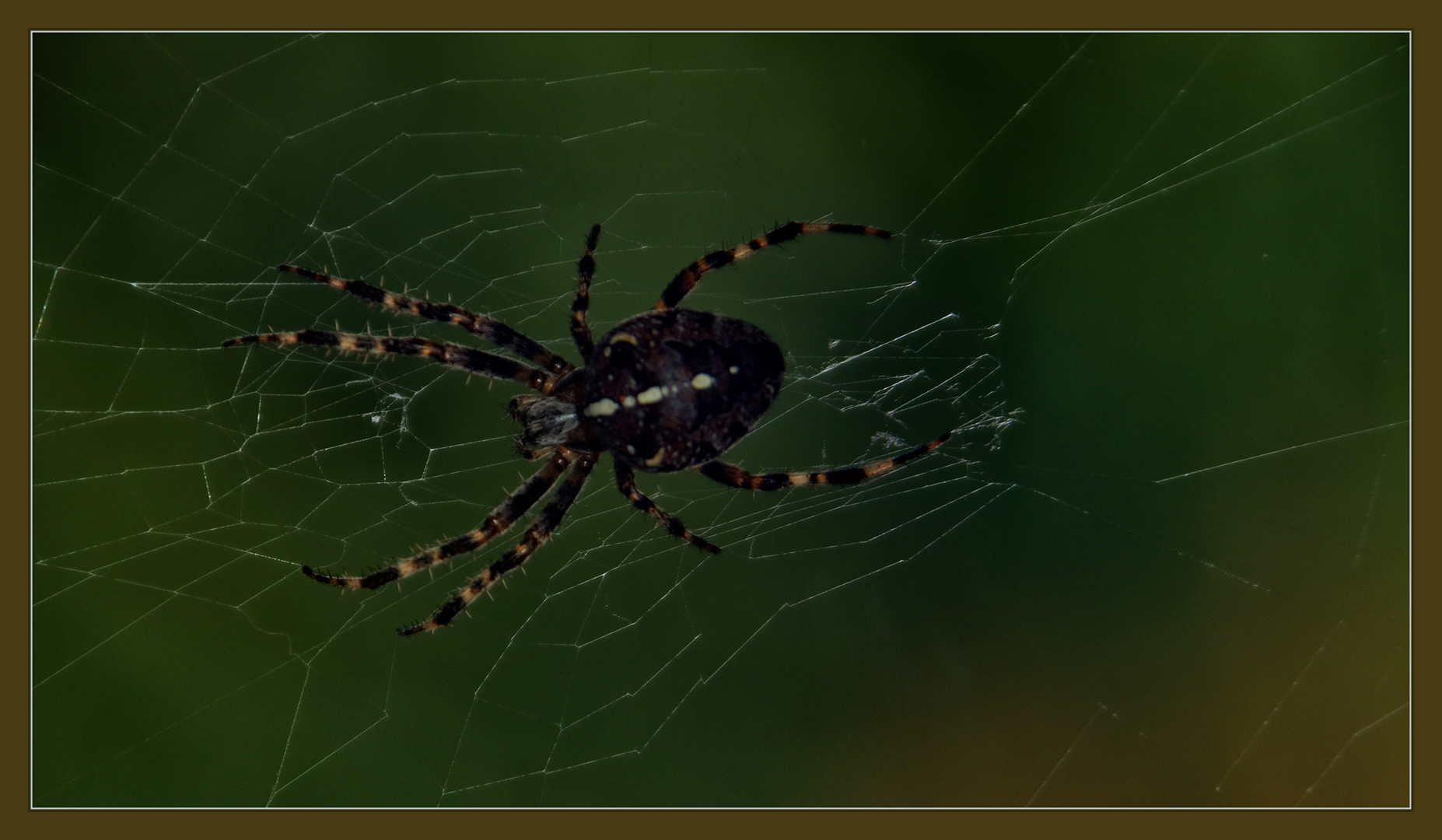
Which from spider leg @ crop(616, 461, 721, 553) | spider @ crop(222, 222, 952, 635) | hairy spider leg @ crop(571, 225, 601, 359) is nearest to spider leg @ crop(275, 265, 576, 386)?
spider @ crop(222, 222, 952, 635)

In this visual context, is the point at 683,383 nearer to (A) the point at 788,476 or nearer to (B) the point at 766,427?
(A) the point at 788,476

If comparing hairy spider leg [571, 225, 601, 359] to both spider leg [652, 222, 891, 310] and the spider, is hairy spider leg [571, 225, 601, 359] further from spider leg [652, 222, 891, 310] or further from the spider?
spider leg [652, 222, 891, 310]

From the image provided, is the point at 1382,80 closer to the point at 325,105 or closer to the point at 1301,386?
the point at 1301,386

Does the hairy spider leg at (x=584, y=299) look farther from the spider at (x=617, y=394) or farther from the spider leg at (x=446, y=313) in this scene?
the spider leg at (x=446, y=313)

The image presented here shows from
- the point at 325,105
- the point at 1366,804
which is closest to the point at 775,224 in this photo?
the point at 325,105

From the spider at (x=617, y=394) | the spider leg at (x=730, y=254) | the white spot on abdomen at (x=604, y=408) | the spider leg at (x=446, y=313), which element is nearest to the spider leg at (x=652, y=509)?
the spider at (x=617, y=394)

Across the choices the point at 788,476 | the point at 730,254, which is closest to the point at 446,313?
the point at 730,254
